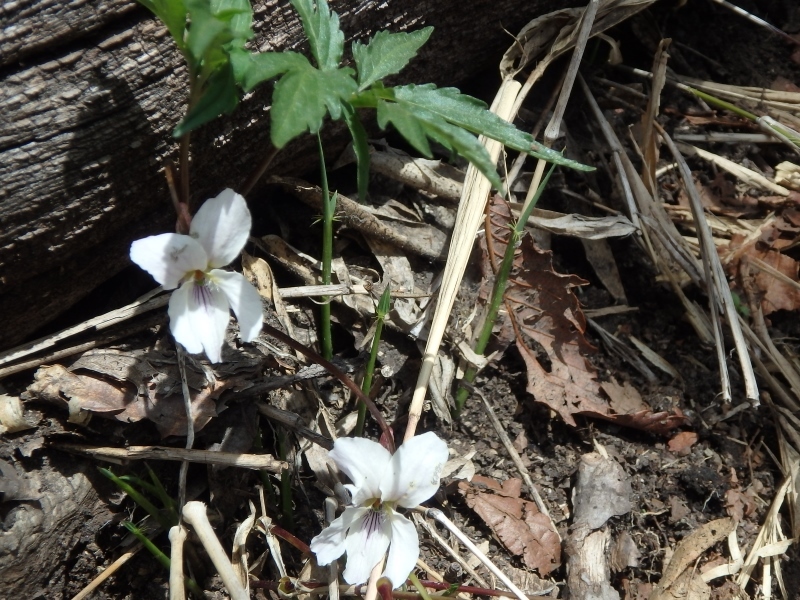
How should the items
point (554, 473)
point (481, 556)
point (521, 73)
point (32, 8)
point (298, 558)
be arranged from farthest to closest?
point (521, 73)
point (554, 473)
point (298, 558)
point (481, 556)
point (32, 8)

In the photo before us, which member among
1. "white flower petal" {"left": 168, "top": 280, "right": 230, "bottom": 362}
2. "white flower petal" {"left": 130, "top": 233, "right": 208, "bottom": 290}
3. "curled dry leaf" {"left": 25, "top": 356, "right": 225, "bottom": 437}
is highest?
"white flower petal" {"left": 130, "top": 233, "right": 208, "bottom": 290}

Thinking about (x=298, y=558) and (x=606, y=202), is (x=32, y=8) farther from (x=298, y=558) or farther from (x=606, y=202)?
(x=606, y=202)

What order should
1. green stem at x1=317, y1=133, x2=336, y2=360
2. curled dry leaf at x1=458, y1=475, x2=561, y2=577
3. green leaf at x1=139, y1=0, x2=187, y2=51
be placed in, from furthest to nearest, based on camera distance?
curled dry leaf at x1=458, y1=475, x2=561, y2=577
green stem at x1=317, y1=133, x2=336, y2=360
green leaf at x1=139, y1=0, x2=187, y2=51

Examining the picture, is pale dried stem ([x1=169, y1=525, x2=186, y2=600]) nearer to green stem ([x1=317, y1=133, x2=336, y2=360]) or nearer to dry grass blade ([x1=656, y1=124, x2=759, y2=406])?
green stem ([x1=317, y1=133, x2=336, y2=360])

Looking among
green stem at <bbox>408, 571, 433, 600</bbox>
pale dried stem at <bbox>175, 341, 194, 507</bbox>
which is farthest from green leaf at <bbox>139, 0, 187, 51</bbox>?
green stem at <bbox>408, 571, 433, 600</bbox>

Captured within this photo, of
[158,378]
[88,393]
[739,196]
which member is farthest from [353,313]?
[739,196]
